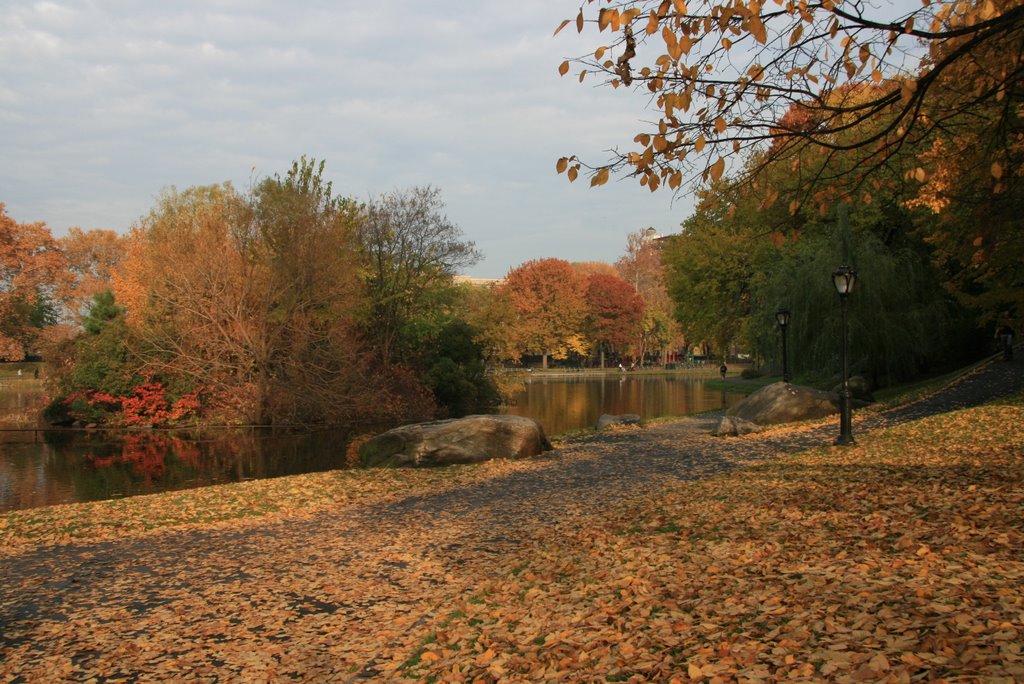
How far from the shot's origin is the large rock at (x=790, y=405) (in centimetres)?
1983

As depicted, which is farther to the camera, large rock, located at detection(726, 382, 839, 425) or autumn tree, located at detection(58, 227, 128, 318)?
autumn tree, located at detection(58, 227, 128, 318)

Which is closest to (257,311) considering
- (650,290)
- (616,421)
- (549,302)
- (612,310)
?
(616,421)

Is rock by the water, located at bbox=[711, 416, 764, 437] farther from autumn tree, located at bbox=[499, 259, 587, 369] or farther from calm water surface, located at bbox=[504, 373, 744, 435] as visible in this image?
autumn tree, located at bbox=[499, 259, 587, 369]

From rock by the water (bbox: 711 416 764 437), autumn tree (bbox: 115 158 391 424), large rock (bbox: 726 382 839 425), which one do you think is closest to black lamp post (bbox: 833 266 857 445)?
rock by the water (bbox: 711 416 764 437)

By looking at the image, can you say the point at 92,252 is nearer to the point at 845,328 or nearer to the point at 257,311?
the point at 257,311

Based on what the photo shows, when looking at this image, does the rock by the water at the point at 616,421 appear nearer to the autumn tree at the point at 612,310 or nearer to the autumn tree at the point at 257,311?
the autumn tree at the point at 257,311

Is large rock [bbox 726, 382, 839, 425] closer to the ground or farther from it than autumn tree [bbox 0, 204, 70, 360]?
closer to the ground

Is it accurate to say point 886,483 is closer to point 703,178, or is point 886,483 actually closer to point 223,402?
point 703,178

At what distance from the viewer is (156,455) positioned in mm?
21844

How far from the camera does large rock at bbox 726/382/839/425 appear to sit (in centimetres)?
1983

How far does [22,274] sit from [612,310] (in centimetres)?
5434

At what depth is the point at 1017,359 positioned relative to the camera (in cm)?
2528

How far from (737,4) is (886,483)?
6.02 m

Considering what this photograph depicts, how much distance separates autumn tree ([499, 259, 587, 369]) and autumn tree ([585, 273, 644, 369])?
8.56 feet
